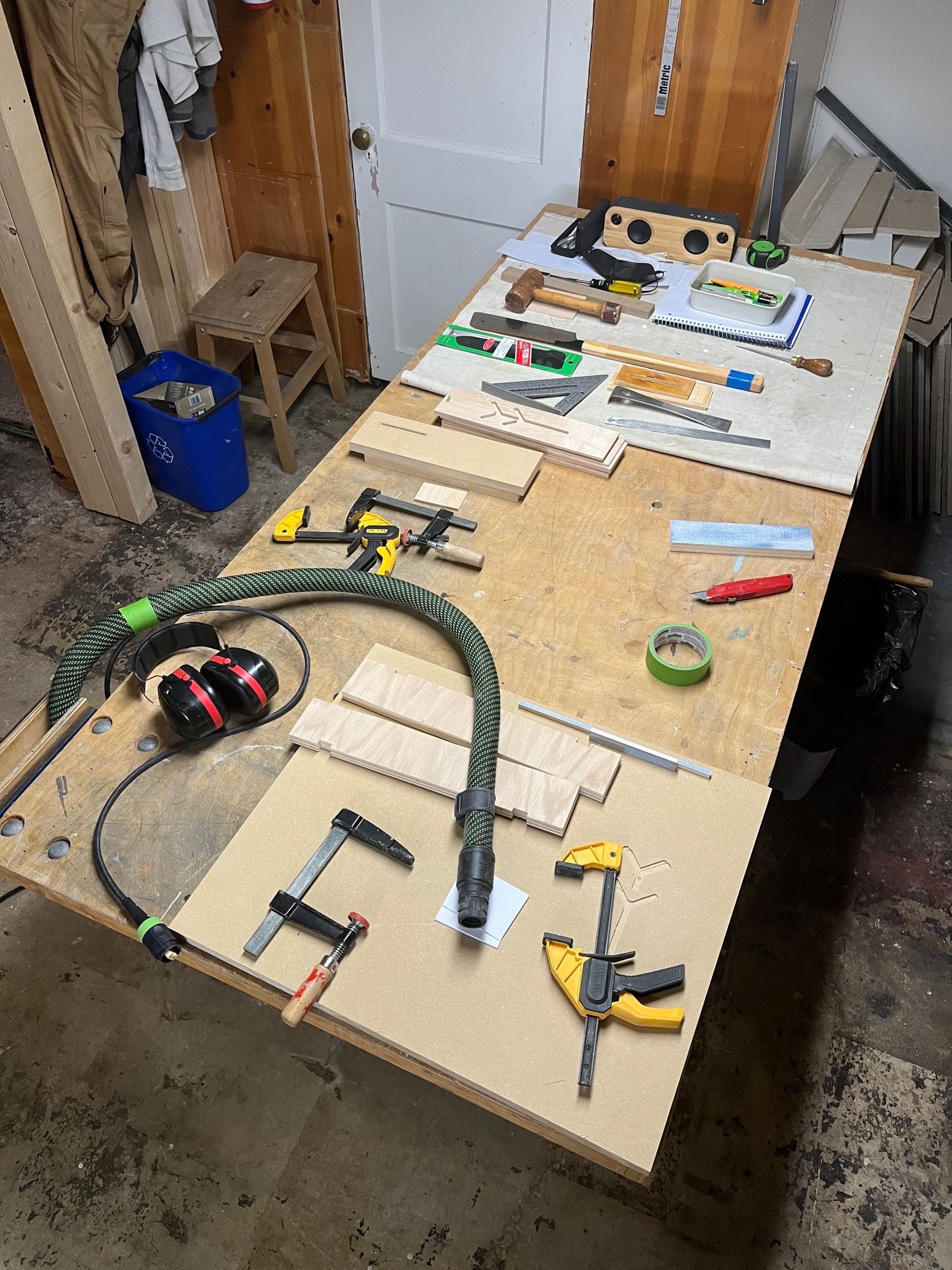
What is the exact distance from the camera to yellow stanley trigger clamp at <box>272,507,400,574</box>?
1439mm

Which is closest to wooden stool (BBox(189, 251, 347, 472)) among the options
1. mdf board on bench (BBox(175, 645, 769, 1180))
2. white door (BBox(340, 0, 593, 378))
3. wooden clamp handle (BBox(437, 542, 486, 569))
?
white door (BBox(340, 0, 593, 378))

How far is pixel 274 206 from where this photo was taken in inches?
117

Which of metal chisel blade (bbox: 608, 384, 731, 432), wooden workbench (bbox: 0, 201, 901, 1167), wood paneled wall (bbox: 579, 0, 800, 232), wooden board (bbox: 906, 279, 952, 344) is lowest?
wooden board (bbox: 906, 279, 952, 344)

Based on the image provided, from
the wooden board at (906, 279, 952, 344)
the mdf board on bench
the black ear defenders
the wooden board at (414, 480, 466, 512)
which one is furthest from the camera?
the wooden board at (906, 279, 952, 344)

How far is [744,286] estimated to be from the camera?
2039 mm

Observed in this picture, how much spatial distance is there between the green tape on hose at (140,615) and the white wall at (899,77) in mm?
2666

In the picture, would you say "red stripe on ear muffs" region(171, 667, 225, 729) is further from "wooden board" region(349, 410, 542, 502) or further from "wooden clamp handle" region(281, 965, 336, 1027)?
"wooden board" region(349, 410, 542, 502)

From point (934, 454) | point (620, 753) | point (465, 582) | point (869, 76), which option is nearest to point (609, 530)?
point (465, 582)

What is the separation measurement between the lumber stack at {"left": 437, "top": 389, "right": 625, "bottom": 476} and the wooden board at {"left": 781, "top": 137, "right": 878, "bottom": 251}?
1.32m

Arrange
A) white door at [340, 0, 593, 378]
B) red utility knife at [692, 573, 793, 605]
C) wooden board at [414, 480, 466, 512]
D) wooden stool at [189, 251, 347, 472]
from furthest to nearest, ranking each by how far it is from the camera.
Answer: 1. wooden stool at [189, 251, 347, 472]
2. white door at [340, 0, 593, 378]
3. wooden board at [414, 480, 466, 512]
4. red utility knife at [692, 573, 793, 605]

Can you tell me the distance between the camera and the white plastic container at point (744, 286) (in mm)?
1945

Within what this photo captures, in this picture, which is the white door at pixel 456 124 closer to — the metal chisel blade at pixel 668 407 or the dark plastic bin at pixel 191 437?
the dark plastic bin at pixel 191 437

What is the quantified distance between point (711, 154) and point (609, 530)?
54.0 inches

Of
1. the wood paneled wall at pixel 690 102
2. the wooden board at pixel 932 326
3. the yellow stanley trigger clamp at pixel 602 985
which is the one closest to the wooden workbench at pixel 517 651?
the yellow stanley trigger clamp at pixel 602 985
